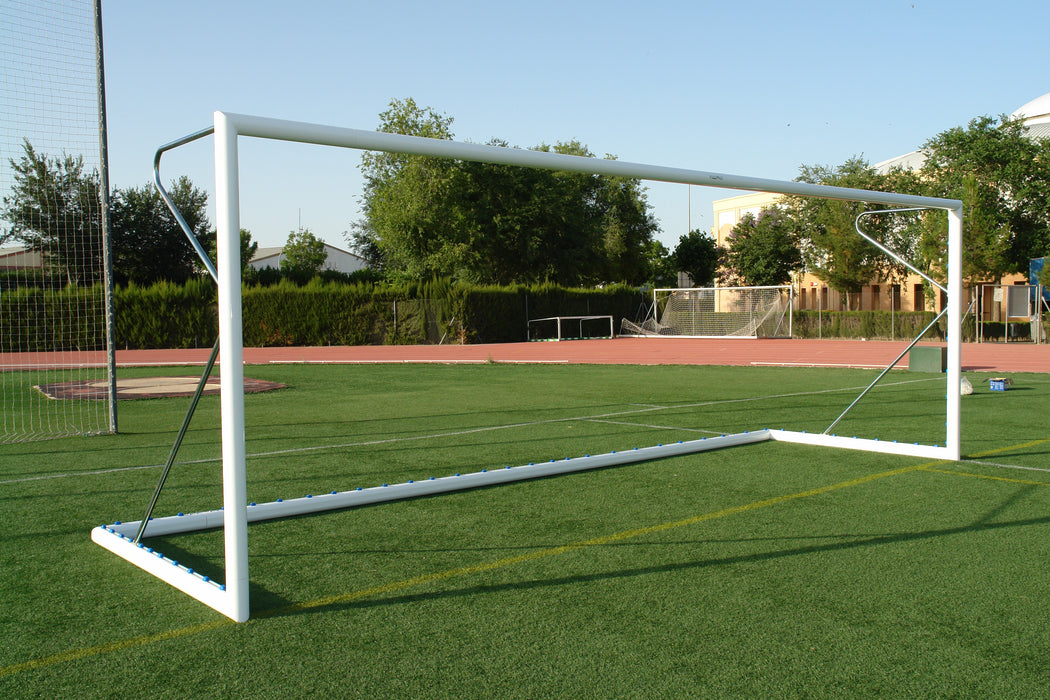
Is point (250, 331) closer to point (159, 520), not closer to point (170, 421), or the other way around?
point (170, 421)

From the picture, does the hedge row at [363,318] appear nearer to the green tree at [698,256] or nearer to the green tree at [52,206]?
the green tree at [52,206]

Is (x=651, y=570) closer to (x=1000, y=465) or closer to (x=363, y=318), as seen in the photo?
(x=1000, y=465)

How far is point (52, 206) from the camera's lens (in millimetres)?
10250

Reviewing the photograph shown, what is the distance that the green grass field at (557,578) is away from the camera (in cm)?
316

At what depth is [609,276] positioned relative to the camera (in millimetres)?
60906

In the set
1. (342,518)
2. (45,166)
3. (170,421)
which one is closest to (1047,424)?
(342,518)

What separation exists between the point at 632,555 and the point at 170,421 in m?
7.95

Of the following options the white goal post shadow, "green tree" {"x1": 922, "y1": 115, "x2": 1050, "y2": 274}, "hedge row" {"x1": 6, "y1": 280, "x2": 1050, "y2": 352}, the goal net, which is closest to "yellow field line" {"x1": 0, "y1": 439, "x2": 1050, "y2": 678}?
the white goal post shadow

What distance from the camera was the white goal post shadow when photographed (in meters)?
3.72

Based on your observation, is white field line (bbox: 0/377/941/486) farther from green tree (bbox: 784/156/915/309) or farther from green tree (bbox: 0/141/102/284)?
green tree (bbox: 784/156/915/309)

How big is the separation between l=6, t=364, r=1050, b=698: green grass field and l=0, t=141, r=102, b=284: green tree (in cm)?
294

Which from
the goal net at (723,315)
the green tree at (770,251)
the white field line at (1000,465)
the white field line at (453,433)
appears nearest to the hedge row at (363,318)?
the goal net at (723,315)

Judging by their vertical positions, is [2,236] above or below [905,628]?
above

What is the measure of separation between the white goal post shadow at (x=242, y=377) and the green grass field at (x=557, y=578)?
0.50 feet
